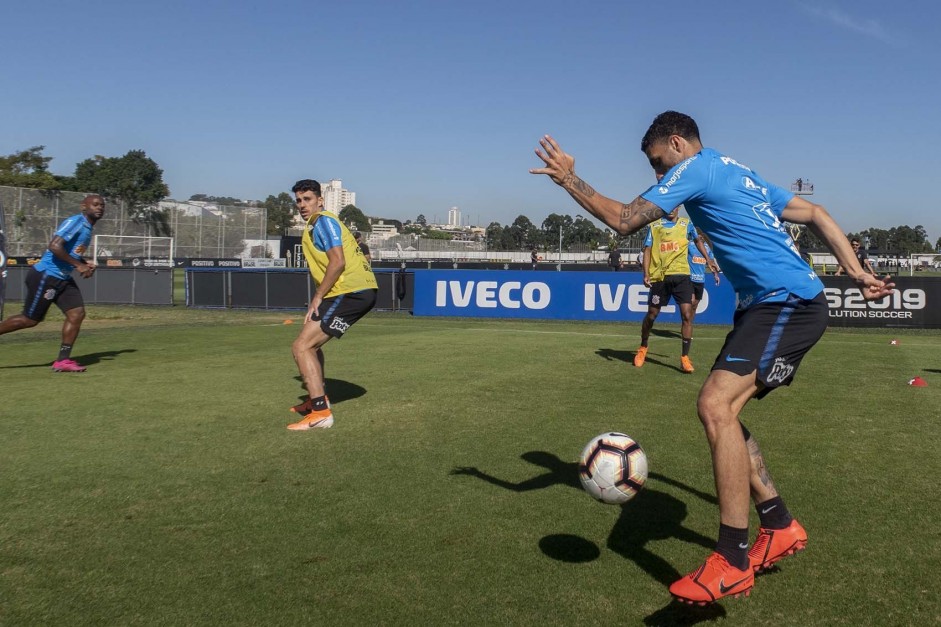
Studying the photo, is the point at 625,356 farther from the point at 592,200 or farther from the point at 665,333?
the point at 592,200

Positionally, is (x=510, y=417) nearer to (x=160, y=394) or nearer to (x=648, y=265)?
(x=160, y=394)

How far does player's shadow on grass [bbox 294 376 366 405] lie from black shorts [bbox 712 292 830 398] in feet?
16.8

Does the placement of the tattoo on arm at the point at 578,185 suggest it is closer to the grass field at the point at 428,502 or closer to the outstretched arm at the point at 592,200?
the outstretched arm at the point at 592,200

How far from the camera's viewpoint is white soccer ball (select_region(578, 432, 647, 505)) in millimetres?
4129

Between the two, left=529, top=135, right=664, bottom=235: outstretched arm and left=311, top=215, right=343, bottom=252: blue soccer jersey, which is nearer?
left=529, top=135, right=664, bottom=235: outstretched arm

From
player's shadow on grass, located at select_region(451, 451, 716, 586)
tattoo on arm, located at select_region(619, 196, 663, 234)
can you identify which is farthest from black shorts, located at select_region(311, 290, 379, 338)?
tattoo on arm, located at select_region(619, 196, 663, 234)

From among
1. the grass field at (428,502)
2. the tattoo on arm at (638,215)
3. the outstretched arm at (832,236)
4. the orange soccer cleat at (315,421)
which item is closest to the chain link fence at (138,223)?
the grass field at (428,502)

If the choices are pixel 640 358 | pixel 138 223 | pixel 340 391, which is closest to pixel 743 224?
pixel 340 391

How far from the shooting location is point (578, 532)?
4.24 m

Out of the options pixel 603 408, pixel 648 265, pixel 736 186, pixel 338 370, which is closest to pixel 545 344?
pixel 648 265

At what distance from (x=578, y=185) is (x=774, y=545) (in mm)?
2107

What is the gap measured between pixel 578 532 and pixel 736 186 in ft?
6.80

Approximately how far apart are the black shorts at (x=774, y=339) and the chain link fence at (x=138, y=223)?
108 feet

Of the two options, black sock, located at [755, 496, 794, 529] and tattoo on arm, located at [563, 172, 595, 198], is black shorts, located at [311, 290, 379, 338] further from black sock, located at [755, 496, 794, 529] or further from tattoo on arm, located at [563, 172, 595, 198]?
black sock, located at [755, 496, 794, 529]
